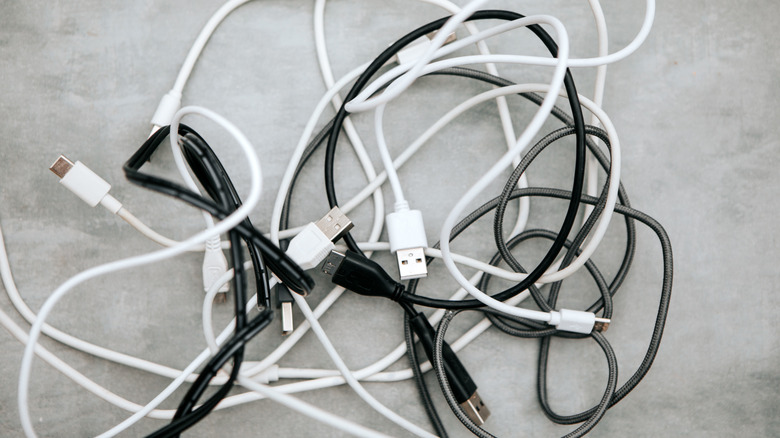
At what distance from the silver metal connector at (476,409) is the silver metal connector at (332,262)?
27 centimetres

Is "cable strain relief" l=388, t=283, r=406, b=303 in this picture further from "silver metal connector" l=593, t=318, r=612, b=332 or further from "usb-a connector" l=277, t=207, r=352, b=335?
"silver metal connector" l=593, t=318, r=612, b=332

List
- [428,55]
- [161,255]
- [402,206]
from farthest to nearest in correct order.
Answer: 1. [402,206]
2. [428,55]
3. [161,255]

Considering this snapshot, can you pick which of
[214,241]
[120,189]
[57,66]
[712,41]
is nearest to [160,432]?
[214,241]

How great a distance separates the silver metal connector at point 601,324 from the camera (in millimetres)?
732

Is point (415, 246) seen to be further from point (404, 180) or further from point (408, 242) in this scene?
point (404, 180)

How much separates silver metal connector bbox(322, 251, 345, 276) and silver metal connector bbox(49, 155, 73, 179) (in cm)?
40

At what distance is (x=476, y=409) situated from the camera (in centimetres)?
73

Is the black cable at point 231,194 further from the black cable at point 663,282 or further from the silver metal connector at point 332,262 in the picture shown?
the black cable at point 663,282

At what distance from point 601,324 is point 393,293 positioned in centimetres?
31

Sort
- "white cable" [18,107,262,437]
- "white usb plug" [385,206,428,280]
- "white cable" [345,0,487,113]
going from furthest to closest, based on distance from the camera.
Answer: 1. "white usb plug" [385,206,428,280]
2. "white cable" [345,0,487,113]
3. "white cable" [18,107,262,437]

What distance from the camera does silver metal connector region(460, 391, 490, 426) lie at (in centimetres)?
73

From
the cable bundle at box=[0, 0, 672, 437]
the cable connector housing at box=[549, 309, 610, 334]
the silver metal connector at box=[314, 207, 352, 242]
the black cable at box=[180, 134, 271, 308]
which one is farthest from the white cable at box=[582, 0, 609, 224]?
the black cable at box=[180, 134, 271, 308]

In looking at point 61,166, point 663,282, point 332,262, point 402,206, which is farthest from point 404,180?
point 61,166

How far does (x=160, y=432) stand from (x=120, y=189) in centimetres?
40
